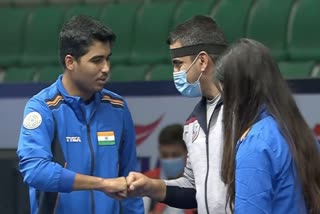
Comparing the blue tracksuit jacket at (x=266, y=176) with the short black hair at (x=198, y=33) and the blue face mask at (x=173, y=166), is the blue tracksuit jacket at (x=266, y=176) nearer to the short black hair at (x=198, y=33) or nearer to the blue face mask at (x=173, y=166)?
the short black hair at (x=198, y=33)

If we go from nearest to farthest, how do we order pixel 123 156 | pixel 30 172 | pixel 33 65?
1. pixel 30 172
2. pixel 123 156
3. pixel 33 65

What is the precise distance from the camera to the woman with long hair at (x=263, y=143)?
2.81 m

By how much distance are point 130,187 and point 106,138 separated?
249mm

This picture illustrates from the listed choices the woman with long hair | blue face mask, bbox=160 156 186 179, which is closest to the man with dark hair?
the woman with long hair

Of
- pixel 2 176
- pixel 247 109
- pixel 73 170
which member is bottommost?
pixel 2 176

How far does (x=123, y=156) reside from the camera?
3.76 m

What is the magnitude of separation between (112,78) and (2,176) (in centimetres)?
187

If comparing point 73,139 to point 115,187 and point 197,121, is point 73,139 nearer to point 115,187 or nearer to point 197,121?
point 115,187

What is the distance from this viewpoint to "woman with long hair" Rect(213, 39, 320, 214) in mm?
2812

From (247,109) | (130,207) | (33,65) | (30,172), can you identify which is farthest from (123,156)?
(33,65)

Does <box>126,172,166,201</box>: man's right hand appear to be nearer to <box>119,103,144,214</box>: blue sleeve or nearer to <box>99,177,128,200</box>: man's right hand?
<box>99,177,128,200</box>: man's right hand

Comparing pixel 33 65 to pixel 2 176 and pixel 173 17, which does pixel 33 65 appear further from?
pixel 2 176

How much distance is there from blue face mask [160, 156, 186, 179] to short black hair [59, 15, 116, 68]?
1.56 meters

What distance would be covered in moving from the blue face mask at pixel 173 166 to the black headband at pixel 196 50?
57.4 inches
